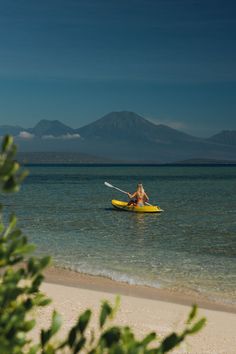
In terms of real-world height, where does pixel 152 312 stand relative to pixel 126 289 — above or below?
below

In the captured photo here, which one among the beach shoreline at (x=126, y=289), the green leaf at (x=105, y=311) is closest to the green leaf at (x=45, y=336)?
the green leaf at (x=105, y=311)

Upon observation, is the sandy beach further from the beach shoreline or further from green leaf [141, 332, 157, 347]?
green leaf [141, 332, 157, 347]

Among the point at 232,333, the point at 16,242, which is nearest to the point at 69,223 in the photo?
the point at 232,333

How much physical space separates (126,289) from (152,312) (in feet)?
12.4

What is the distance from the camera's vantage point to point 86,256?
20.5 meters

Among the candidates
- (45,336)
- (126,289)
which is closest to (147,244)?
(126,289)

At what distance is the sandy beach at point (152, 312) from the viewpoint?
32.0 feet

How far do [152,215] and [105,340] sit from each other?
35573mm

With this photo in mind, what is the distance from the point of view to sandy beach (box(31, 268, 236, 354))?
975 centimetres

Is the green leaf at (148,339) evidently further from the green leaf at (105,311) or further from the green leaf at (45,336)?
the green leaf at (45,336)

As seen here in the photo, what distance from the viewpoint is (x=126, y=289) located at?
15.4 meters

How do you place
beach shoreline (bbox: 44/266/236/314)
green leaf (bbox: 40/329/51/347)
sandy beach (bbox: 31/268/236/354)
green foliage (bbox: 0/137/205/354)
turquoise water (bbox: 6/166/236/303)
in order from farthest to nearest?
turquoise water (bbox: 6/166/236/303), beach shoreline (bbox: 44/266/236/314), sandy beach (bbox: 31/268/236/354), green leaf (bbox: 40/329/51/347), green foliage (bbox: 0/137/205/354)

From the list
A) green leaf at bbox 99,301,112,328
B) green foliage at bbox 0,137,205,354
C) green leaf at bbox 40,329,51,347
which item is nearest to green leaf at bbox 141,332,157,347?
green foliage at bbox 0,137,205,354

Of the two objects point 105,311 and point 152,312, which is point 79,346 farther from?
point 152,312
